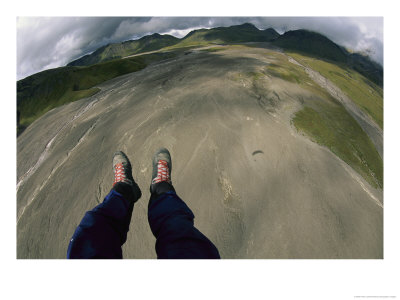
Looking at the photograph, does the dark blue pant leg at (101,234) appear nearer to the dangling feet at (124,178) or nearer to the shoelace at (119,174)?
the dangling feet at (124,178)

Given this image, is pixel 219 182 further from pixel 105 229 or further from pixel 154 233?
pixel 105 229

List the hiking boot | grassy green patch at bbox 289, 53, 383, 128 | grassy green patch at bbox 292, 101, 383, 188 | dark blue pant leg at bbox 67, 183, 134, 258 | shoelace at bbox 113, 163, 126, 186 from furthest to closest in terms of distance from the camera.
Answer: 1. grassy green patch at bbox 292, 101, 383, 188
2. grassy green patch at bbox 289, 53, 383, 128
3. shoelace at bbox 113, 163, 126, 186
4. the hiking boot
5. dark blue pant leg at bbox 67, 183, 134, 258

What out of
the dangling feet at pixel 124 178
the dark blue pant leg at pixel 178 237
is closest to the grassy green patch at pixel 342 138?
the dark blue pant leg at pixel 178 237

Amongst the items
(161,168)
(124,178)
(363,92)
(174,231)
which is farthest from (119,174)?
(363,92)

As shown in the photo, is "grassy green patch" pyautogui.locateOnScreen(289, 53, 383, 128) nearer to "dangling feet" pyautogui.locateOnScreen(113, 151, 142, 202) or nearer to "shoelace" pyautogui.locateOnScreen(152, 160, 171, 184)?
"shoelace" pyautogui.locateOnScreen(152, 160, 171, 184)

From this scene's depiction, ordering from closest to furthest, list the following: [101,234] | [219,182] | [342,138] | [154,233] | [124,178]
→ [101,234] → [154,233] → [124,178] → [219,182] → [342,138]

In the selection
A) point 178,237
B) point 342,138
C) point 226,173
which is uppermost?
point 342,138

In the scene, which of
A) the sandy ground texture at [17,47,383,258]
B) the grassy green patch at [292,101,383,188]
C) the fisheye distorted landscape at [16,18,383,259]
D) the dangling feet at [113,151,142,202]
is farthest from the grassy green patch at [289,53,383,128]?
the dangling feet at [113,151,142,202]
